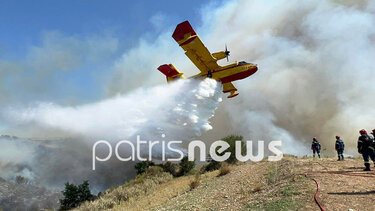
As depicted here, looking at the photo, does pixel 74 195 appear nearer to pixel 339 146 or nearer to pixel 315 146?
pixel 315 146

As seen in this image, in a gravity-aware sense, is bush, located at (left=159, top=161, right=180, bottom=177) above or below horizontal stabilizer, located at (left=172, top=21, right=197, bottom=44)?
below

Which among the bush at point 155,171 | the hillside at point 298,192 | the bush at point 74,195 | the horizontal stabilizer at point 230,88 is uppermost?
the horizontal stabilizer at point 230,88

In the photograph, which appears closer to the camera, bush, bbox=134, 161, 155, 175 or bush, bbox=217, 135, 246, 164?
bush, bbox=217, 135, 246, 164

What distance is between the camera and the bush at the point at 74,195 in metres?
38.7

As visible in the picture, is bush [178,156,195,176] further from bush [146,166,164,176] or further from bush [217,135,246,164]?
→ bush [217,135,246,164]

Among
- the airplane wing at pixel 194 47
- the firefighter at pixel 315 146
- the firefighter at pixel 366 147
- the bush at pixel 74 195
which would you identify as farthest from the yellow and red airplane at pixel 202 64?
the bush at pixel 74 195

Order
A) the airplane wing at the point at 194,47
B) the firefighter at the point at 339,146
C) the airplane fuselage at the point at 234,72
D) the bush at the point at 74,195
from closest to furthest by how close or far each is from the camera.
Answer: the firefighter at the point at 339,146
the airplane wing at the point at 194,47
the airplane fuselage at the point at 234,72
the bush at the point at 74,195

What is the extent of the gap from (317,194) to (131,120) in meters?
17.4

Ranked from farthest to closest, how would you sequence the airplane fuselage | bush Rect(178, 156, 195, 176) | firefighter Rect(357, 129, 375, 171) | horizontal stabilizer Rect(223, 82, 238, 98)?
bush Rect(178, 156, 195, 176) → horizontal stabilizer Rect(223, 82, 238, 98) → the airplane fuselage → firefighter Rect(357, 129, 375, 171)

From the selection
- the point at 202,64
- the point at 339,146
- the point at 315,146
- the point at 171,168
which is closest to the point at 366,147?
the point at 339,146

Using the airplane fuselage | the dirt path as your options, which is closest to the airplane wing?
the airplane fuselage

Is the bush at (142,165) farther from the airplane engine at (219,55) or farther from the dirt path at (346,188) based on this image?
the dirt path at (346,188)

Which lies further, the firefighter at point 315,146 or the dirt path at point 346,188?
the firefighter at point 315,146

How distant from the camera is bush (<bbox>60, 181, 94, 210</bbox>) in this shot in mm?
38713
